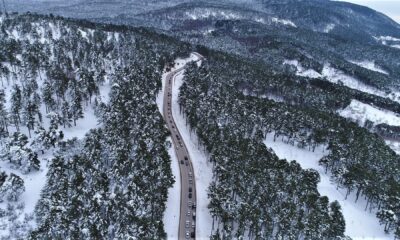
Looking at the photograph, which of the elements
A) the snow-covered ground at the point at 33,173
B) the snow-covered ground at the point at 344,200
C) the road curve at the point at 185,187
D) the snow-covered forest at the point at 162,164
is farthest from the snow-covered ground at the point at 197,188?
the snow-covered ground at the point at 344,200

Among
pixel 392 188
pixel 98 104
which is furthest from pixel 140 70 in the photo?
pixel 392 188

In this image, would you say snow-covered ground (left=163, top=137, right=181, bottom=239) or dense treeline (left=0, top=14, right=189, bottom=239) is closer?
dense treeline (left=0, top=14, right=189, bottom=239)

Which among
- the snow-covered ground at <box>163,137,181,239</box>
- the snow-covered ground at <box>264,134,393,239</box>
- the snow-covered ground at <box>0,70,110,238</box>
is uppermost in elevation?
the snow-covered ground at <box>0,70,110,238</box>

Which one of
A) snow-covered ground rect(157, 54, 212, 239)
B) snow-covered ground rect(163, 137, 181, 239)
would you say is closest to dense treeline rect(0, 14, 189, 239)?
snow-covered ground rect(163, 137, 181, 239)

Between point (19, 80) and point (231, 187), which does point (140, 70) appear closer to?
point (19, 80)

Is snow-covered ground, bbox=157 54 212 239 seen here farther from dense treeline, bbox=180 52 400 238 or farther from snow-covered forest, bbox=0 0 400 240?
dense treeline, bbox=180 52 400 238

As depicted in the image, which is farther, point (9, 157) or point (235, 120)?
point (235, 120)
